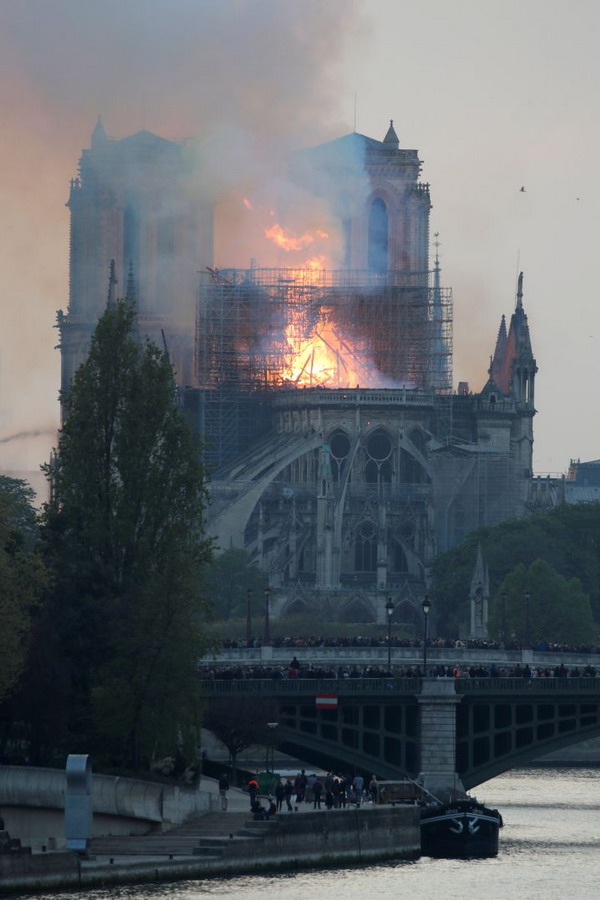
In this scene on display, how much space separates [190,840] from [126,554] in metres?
12.0

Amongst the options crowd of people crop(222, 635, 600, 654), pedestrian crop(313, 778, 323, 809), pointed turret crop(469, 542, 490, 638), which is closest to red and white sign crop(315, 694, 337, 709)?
pedestrian crop(313, 778, 323, 809)

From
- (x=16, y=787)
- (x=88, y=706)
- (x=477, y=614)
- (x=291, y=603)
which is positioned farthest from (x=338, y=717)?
(x=291, y=603)

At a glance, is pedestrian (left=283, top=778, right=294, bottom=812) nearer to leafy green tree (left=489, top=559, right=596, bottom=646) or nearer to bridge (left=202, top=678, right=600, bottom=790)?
bridge (left=202, top=678, right=600, bottom=790)

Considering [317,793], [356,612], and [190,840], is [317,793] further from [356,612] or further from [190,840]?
[356,612]

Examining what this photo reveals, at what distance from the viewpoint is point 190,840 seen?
8906 centimetres

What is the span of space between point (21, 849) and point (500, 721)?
31813mm

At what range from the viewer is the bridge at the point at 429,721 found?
106m

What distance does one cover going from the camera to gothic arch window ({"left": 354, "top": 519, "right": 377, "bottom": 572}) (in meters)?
197

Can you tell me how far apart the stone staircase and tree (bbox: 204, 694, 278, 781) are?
11.9 m

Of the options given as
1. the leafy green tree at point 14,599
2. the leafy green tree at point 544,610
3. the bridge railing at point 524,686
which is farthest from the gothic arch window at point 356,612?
the leafy green tree at point 14,599

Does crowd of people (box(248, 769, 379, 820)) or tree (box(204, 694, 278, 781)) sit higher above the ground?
tree (box(204, 694, 278, 781))

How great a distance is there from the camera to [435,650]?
130m

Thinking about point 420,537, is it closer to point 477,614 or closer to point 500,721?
point 477,614

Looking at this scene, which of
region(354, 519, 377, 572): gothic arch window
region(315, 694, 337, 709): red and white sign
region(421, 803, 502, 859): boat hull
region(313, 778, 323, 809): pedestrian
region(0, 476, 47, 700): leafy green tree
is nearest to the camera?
region(0, 476, 47, 700): leafy green tree
